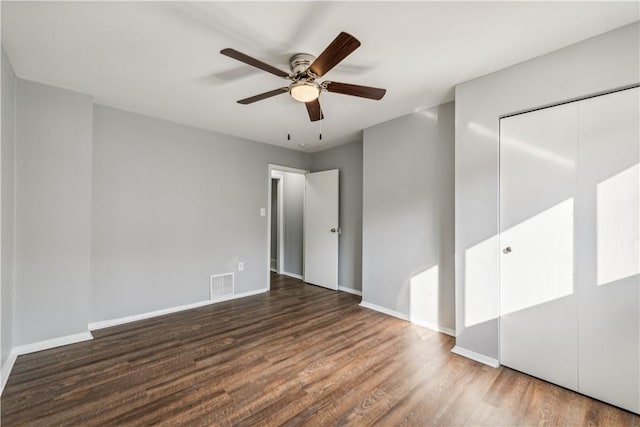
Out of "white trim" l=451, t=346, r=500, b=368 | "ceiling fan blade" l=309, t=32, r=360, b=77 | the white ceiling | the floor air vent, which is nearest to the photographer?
"ceiling fan blade" l=309, t=32, r=360, b=77

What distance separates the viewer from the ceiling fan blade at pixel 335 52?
142cm

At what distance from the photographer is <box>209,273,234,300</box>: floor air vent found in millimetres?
3725

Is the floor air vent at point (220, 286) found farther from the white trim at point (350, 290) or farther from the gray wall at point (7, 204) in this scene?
the gray wall at point (7, 204)

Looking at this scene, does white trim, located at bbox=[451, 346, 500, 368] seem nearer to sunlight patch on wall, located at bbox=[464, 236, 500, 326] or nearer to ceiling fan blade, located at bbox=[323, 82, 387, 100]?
sunlight patch on wall, located at bbox=[464, 236, 500, 326]

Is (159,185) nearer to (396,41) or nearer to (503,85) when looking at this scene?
(396,41)

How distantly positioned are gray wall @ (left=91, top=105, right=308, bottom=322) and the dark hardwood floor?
1.93 feet

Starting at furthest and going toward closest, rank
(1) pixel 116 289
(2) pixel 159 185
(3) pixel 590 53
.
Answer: (2) pixel 159 185 → (1) pixel 116 289 → (3) pixel 590 53

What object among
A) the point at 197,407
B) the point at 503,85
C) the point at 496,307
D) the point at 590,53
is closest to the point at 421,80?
the point at 503,85

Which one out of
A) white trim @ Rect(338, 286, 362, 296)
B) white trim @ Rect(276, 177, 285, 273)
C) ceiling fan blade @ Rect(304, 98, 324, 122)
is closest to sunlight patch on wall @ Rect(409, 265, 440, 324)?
Result: white trim @ Rect(338, 286, 362, 296)

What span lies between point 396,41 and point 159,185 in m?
3.05

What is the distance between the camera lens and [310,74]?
1.83 metres

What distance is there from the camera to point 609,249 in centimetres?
175

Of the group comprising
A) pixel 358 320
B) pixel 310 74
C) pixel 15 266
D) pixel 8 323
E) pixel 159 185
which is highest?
pixel 310 74

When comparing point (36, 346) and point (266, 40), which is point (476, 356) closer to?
point (266, 40)
